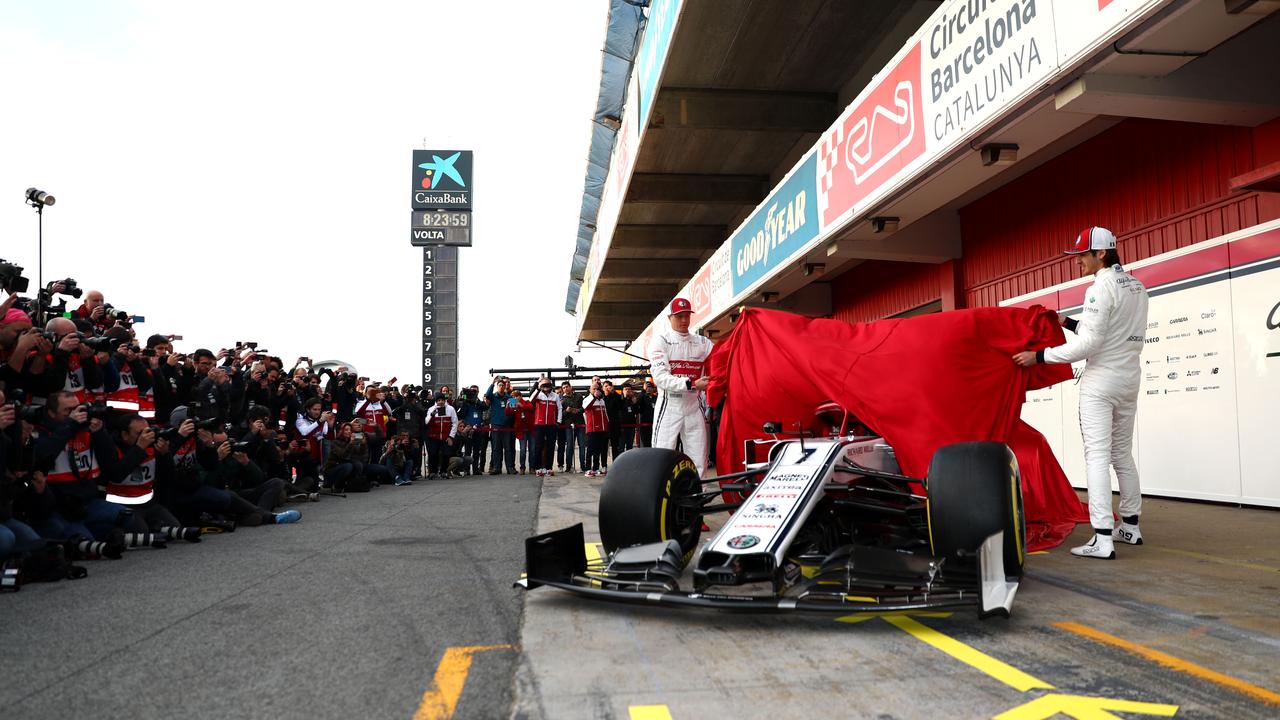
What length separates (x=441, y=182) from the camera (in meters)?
46.0

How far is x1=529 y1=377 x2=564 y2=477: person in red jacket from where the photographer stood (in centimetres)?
1672

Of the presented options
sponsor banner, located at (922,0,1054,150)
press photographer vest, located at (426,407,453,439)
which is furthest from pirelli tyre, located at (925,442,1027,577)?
press photographer vest, located at (426,407,453,439)

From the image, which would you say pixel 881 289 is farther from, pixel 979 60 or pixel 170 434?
pixel 170 434

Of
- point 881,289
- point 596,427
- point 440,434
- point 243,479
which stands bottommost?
point 243,479

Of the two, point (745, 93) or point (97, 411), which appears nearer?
point (97, 411)

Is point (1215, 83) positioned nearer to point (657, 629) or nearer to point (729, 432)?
point (729, 432)

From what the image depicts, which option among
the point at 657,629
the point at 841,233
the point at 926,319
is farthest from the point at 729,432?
the point at 841,233

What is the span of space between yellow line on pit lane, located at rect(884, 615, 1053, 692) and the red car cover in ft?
6.88

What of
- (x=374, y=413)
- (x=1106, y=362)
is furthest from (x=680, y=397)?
(x=374, y=413)

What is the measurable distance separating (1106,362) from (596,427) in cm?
1153

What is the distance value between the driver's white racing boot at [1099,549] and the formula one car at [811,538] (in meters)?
1.06

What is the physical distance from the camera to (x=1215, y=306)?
7.46 meters

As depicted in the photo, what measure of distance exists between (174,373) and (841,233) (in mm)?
7572

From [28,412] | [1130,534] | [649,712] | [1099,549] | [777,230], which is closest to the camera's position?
[649,712]
